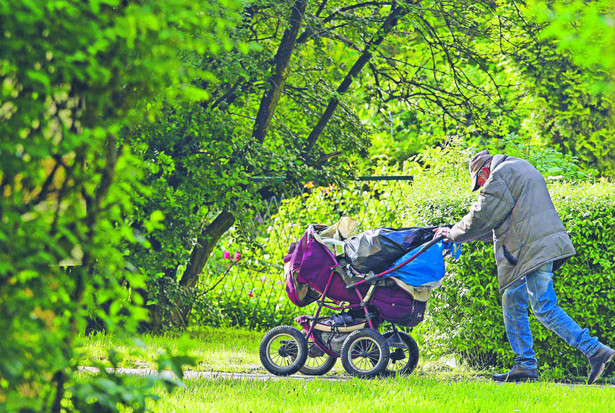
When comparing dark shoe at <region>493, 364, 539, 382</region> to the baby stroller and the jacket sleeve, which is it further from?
the jacket sleeve

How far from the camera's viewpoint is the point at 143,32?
2150 mm

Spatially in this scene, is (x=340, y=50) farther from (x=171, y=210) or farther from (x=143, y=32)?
(x=143, y=32)

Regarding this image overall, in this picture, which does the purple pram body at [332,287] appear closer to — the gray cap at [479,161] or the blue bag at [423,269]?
the blue bag at [423,269]

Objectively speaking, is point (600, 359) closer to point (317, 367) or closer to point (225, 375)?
point (317, 367)

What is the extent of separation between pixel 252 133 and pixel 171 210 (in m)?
1.36

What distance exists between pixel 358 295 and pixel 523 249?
1327mm

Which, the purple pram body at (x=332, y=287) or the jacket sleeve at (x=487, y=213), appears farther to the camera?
the purple pram body at (x=332, y=287)

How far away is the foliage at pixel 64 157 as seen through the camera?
6.59ft

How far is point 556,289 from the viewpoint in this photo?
5.90m

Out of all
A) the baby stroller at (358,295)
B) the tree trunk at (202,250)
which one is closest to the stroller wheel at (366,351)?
the baby stroller at (358,295)

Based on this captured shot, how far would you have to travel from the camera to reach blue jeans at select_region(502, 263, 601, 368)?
532cm

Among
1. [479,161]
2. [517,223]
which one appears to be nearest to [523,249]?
[517,223]

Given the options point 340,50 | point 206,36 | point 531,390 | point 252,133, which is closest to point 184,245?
point 252,133

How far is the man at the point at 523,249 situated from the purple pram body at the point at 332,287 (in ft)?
2.00
